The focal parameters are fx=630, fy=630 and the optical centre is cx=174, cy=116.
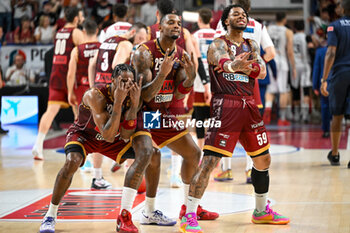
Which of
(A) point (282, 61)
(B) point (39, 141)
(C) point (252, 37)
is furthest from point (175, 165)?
(A) point (282, 61)

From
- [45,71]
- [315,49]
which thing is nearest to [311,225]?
[315,49]

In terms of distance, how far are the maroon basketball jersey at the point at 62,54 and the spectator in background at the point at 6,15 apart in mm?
1588

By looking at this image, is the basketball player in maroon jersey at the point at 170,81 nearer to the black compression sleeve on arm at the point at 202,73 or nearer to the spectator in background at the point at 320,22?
the black compression sleeve on arm at the point at 202,73

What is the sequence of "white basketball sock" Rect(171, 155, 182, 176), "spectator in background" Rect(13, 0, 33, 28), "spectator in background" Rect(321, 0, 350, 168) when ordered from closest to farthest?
"white basketball sock" Rect(171, 155, 182, 176) → "spectator in background" Rect(321, 0, 350, 168) → "spectator in background" Rect(13, 0, 33, 28)

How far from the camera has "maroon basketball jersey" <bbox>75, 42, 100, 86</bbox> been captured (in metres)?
8.11

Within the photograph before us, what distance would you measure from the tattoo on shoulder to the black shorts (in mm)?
3273

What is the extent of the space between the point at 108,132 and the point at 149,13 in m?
3.52

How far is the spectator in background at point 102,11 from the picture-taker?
31.4 ft

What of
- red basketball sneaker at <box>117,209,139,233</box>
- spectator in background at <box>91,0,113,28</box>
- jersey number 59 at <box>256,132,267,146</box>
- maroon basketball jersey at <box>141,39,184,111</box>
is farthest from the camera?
spectator in background at <box>91,0,113,28</box>

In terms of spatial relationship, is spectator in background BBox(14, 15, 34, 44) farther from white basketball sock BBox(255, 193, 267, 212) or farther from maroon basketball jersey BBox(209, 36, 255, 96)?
white basketball sock BBox(255, 193, 267, 212)

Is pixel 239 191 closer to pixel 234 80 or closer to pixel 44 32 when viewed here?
pixel 234 80

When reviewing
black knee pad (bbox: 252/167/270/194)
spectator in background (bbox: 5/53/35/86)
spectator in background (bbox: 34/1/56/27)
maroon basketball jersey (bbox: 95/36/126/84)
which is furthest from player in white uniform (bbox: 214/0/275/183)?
spectator in background (bbox: 5/53/35/86)

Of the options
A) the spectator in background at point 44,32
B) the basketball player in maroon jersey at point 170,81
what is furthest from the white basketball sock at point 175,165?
the spectator in background at point 44,32

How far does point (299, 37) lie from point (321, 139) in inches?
109
